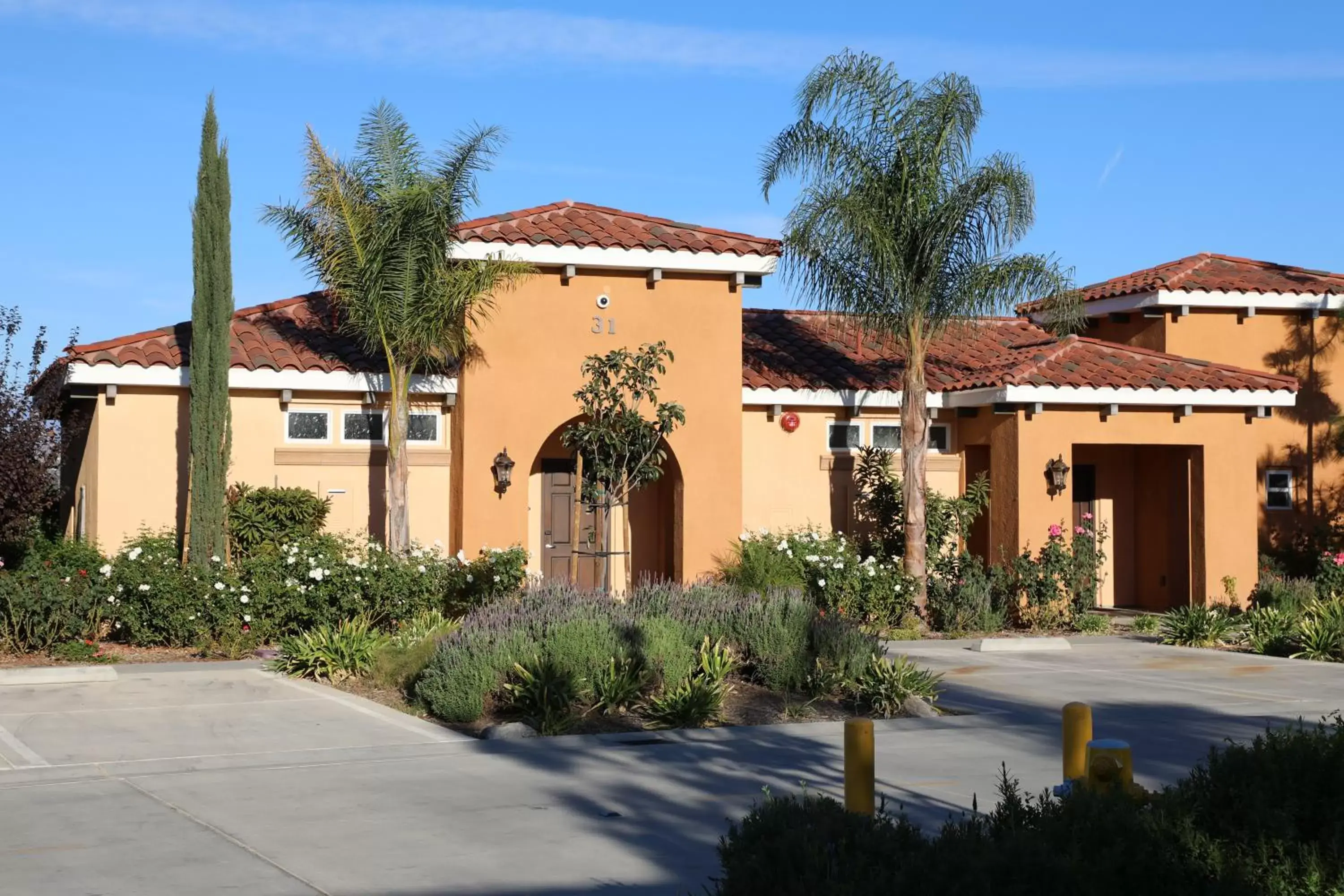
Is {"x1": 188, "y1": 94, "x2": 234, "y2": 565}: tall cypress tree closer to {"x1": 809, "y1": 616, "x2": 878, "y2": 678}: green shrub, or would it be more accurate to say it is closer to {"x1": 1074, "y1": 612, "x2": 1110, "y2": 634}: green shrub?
{"x1": 809, "y1": 616, "x2": 878, "y2": 678}: green shrub

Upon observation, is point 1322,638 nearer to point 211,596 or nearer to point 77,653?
point 211,596

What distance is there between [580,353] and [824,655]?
7.38 metres

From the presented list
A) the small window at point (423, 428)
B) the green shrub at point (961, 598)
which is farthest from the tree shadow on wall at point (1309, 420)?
the small window at point (423, 428)

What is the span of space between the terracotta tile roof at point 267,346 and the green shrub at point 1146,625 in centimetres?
1104

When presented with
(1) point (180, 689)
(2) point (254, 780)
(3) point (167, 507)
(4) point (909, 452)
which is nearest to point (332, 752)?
(2) point (254, 780)

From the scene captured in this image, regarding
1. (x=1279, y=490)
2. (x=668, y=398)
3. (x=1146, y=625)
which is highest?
(x=668, y=398)

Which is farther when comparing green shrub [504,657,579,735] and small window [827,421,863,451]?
small window [827,421,863,451]

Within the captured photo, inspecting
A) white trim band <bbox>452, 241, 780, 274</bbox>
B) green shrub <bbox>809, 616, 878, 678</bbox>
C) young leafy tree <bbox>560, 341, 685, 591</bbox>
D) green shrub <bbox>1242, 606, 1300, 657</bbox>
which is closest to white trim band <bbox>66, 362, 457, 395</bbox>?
white trim band <bbox>452, 241, 780, 274</bbox>

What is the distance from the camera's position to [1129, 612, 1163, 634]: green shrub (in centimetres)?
2056

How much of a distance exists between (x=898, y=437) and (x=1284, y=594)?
583 centimetres

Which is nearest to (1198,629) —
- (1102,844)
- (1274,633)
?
(1274,633)

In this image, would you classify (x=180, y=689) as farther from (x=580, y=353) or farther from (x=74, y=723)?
(x=580, y=353)

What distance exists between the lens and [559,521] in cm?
2103

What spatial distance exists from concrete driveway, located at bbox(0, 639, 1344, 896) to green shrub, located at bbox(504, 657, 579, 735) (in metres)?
0.53
